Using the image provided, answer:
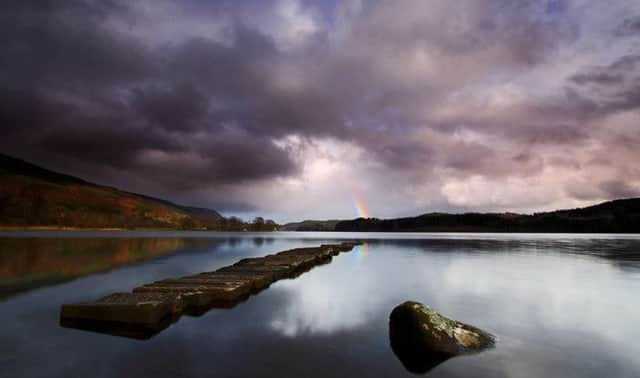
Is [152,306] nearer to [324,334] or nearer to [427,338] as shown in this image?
[324,334]

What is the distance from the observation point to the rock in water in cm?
804

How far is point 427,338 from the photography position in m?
8.36

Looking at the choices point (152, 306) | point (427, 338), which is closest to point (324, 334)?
point (427, 338)

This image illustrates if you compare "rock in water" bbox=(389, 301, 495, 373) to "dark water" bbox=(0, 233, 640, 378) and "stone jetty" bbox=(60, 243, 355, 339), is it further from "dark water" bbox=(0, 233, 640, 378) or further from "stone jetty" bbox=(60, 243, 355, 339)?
"stone jetty" bbox=(60, 243, 355, 339)

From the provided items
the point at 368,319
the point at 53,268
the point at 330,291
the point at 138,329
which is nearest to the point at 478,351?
the point at 368,319

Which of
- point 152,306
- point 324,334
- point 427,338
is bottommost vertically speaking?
point 324,334

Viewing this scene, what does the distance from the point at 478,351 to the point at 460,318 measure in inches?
195

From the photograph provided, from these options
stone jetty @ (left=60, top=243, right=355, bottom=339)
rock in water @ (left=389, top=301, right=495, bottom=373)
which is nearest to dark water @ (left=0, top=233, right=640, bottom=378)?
rock in water @ (left=389, top=301, right=495, bottom=373)

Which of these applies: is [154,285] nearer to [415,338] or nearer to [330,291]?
[330,291]

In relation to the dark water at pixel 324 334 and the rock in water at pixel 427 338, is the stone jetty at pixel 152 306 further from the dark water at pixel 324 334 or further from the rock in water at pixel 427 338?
the rock in water at pixel 427 338

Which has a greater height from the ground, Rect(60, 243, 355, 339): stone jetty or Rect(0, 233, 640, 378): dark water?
Rect(60, 243, 355, 339): stone jetty

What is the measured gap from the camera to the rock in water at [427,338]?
8.04 metres

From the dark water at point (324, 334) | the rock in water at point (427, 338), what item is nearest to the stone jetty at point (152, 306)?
the dark water at point (324, 334)

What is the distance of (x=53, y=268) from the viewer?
25781mm
